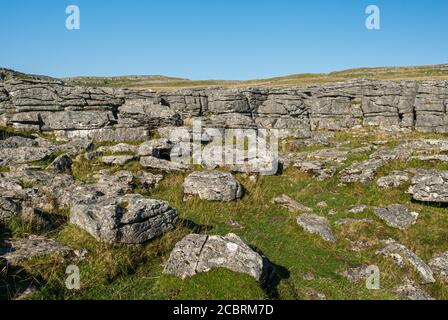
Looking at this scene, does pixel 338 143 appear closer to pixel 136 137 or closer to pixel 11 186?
pixel 136 137

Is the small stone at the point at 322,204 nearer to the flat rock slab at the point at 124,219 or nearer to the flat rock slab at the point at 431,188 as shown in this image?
the flat rock slab at the point at 431,188

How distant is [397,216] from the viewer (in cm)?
1777

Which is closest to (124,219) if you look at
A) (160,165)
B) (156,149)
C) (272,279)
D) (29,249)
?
(29,249)

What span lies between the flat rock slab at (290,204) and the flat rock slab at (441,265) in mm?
6546

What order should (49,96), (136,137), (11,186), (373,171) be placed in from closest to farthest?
1. (11,186)
2. (373,171)
3. (136,137)
4. (49,96)

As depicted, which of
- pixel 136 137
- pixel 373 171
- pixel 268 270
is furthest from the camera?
pixel 136 137

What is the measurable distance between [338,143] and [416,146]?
7.20 m

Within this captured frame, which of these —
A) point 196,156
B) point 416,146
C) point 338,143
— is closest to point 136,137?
point 196,156

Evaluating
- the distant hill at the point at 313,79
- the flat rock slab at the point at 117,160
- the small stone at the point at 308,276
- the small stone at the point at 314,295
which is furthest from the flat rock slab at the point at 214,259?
the distant hill at the point at 313,79

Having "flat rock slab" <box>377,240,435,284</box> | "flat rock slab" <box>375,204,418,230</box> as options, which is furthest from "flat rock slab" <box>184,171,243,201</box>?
"flat rock slab" <box>377,240,435,284</box>

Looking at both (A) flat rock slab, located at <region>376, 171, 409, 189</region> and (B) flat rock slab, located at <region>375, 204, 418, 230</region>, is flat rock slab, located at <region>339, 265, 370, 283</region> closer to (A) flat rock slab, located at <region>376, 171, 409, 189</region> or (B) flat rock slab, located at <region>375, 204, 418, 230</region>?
(B) flat rock slab, located at <region>375, 204, 418, 230</region>

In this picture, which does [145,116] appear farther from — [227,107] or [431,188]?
[431,188]

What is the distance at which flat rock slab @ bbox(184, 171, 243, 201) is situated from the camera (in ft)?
66.4
